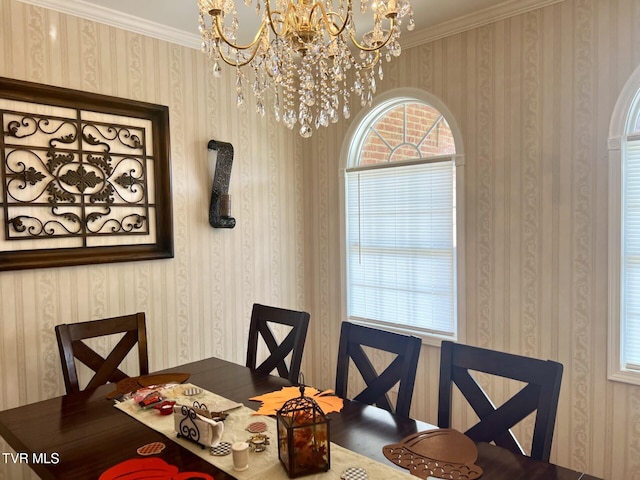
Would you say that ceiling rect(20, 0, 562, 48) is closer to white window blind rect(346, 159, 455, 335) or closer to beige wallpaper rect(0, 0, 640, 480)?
beige wallpaper rect(0, 0, 640, 480)

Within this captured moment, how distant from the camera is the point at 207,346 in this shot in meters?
3.23

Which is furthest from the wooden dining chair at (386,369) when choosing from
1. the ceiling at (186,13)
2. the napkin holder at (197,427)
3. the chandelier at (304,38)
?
the ceiling at (186,13)

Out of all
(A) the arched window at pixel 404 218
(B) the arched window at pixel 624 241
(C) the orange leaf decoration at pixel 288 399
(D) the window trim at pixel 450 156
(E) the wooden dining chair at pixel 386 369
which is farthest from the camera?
(A) the arched window at pixel 404 218

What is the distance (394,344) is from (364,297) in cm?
151

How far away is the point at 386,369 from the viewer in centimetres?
203

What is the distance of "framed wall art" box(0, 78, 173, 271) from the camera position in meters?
2.38

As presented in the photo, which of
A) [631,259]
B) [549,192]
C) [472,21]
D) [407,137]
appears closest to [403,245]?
[407,137]

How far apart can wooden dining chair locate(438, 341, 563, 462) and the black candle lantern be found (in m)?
0.62

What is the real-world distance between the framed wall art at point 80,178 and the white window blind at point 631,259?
260 cm

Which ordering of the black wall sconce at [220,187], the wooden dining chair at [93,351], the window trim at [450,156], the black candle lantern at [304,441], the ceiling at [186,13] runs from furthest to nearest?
the black wall sconce at [220,187] < the window trim at [450,156] < the ceiling at [186,13] < the wooden dining chair at [93,351] < the black candle lantern at [304,441]

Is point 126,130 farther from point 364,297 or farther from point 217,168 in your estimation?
point 364,297

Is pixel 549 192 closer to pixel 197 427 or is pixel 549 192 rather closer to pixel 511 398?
pixel 511 398

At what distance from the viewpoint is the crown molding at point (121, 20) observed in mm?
2531

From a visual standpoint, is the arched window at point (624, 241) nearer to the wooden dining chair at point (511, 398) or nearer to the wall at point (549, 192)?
the wall at point (549, 192)
